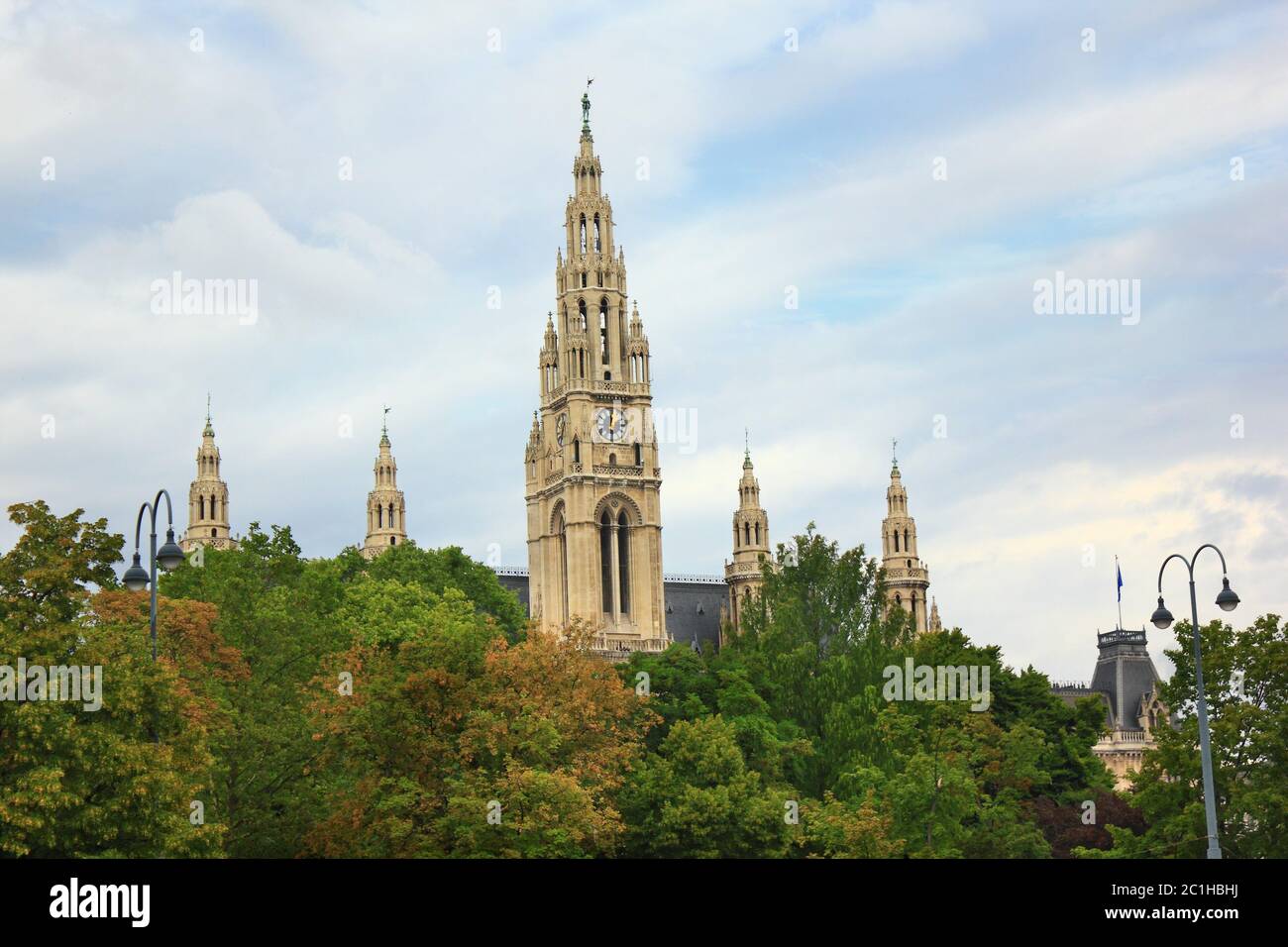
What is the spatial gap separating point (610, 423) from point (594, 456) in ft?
9.53

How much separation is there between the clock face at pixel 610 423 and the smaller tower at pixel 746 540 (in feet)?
81.4

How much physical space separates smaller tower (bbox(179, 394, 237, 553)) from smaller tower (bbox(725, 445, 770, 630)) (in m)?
43.0

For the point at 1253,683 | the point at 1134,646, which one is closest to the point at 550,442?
the point at 1134,646

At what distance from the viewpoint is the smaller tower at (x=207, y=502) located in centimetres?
16525

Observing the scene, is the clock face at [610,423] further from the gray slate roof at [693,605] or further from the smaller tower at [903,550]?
the smaller tower at [903,550]

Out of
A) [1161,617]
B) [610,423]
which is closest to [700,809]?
[1161,617]

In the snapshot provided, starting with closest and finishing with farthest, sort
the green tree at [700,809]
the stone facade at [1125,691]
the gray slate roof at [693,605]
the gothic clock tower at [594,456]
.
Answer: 1. the green tree at [700,809]
2. the gothic clock tower at [594,456]
3. the stone facade at [1125,691]
4. the gray slate roof at [693,605]

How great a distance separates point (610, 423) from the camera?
466 ft

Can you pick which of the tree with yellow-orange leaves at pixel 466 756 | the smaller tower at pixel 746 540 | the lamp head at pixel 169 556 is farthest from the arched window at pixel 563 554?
the lamp head at pixel 169 556

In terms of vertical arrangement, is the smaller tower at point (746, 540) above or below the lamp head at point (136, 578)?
above

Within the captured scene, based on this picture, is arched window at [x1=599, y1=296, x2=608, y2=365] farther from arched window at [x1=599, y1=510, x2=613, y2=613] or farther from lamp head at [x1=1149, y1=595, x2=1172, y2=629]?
lamp head at [x1=1149, y1=595, x2=1172, y2=629]

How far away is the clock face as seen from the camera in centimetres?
14175

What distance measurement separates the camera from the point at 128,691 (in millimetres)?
42344
